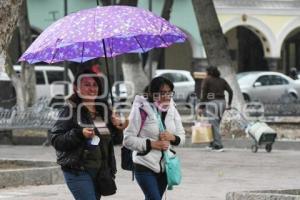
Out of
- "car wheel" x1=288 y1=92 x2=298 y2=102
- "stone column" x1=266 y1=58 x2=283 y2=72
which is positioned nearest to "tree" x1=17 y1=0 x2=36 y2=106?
"car wheel" x1=288 y1=92 x2=298 y2=102

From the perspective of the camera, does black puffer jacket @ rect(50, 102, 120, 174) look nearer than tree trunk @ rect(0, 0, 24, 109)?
Yes

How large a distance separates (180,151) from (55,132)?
11139mm

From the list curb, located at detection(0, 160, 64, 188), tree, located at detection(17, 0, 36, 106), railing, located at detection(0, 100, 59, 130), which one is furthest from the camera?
tree, located at detection(17, 0, 36, 106)

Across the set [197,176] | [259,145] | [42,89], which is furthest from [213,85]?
[42,89]

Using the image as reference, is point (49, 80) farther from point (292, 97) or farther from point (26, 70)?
point (292, 97)

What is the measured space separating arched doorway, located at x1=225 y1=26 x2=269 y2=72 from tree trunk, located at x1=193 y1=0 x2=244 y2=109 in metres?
22.3

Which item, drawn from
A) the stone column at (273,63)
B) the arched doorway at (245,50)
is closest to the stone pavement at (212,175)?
the stone column at (273,63)

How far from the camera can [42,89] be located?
3191 centimetres

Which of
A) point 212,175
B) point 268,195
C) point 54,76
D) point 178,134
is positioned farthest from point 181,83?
point 178,134

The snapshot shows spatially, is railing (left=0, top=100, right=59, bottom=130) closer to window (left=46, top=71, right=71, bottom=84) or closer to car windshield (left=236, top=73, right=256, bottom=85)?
window (left=46, top=71, right=71, bottom=84)

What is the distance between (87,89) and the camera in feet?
22.9

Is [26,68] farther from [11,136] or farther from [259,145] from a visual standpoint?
[259,145]

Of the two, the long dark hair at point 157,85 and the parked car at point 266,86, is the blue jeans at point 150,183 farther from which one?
the parked car at point 266,86

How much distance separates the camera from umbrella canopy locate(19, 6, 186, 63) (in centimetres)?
736
